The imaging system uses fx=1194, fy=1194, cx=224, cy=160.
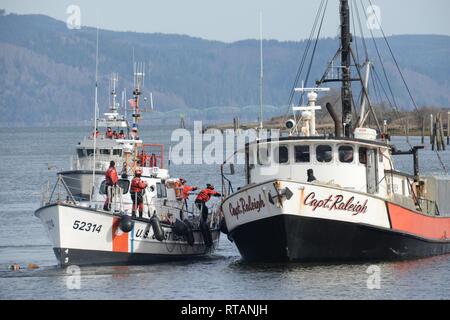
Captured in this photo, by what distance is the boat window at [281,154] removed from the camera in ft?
117

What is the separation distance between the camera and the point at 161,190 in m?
39.0

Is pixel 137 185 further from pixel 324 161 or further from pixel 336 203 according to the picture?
pixel 336 203

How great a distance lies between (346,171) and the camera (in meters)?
35.4

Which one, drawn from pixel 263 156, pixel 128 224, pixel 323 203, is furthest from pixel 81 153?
pixel 323 203

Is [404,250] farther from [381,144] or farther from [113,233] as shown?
[113,233]

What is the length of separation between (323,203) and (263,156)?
3427mm

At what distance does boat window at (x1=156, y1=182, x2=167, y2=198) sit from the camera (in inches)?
1528

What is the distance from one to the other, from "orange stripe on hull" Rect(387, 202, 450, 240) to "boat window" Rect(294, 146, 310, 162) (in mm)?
2777

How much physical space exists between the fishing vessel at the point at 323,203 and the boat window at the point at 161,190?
311 centimetres

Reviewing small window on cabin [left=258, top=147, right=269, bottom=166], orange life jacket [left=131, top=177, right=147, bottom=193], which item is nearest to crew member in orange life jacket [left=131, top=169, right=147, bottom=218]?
orange life jacket [left=131, top=177, right=147, bottom=193]

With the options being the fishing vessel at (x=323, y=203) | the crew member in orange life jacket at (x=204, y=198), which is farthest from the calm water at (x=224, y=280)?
the crew member in orange life jacket at (x=204, y=198)

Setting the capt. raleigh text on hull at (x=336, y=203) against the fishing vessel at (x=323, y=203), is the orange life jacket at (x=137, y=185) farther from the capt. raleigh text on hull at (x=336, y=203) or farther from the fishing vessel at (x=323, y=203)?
the capt. raleigh text on hull at (x=336, y=203)
